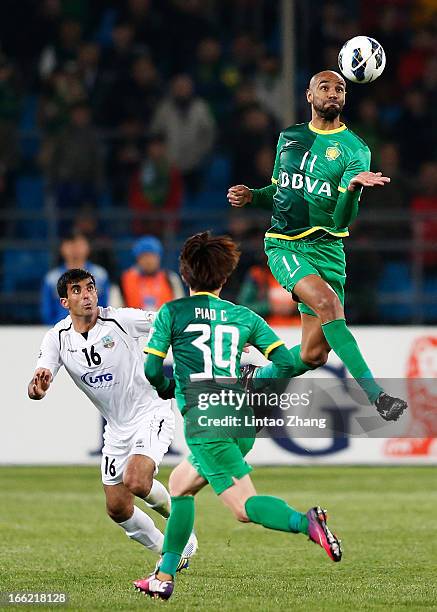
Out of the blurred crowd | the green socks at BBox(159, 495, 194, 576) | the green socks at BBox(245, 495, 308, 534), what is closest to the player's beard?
the green socks at BBox(159, 495, 194, 576)

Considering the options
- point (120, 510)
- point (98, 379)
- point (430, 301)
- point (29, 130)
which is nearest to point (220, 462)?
point (120, 510)

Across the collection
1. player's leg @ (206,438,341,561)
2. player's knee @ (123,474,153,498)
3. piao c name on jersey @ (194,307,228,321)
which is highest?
piao c name on jersey @ (194,307,228,321)

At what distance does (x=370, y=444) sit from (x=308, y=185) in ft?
17.9

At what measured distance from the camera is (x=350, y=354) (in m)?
7.97

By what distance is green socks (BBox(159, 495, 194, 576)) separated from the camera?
6.75 metres

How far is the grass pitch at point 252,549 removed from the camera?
6992 millimetres

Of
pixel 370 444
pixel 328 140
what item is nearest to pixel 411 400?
pixel 370 444

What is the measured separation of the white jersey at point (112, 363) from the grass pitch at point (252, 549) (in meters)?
0.90

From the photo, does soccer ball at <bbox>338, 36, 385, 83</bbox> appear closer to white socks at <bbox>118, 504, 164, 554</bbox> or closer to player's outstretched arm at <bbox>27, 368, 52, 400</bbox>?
player's outstretched arm at <bbox>27, 368, 52, 400</bbox>

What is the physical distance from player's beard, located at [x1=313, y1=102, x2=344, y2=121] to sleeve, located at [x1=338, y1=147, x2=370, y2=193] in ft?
0.91

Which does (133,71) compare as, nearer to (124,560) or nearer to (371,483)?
(371,483)

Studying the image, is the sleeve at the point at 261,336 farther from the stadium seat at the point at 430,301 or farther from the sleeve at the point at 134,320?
the stadium seat at the point at 430,301

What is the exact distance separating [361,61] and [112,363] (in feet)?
7.47

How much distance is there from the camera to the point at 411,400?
10.9 meters
